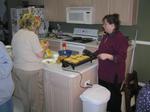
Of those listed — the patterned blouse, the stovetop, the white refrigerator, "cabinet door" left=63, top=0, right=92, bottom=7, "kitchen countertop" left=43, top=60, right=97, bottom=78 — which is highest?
"cabinet door" left=63, top=0, right=92, bottom=7

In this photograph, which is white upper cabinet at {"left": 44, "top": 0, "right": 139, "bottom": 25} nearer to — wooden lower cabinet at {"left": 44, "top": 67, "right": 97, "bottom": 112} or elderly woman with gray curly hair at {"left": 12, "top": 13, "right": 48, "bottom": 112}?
wooden lower cabinet at {"left": 44, "top": 67, "right": 97, "bottom": 112}

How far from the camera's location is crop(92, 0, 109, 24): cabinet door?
3.22 meters

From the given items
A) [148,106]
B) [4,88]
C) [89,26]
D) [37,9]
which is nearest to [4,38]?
[37,9]

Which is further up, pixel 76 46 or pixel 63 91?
pixel 76 46

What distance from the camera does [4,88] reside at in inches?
68.8

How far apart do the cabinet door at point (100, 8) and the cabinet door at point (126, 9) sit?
0.09 m

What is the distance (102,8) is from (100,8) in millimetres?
41

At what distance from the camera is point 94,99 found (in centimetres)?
215

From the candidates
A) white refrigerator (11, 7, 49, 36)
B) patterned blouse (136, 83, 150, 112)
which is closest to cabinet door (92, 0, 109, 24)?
white refrigerator (11, 7, 49, 36)

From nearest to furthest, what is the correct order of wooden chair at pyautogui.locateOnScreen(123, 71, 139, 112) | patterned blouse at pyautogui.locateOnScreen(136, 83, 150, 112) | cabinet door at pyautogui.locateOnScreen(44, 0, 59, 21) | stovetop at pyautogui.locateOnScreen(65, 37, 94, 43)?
patterned blouse at pyautogui.locateOnScreen(136, 83, 150, 112) < wooden chair at pyautogui.locateOnScreen(123, 71, 139, 112) < stovetop at pyautogui.locateOnScreen(65, 37, 94, 43) < cabinet door at pyautogui.locateOnScreen(44, 0, 59, 21)

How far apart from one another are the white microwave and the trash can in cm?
154

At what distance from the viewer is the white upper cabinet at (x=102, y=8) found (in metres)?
3.03

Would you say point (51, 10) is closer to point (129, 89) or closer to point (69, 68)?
point (69, 68)

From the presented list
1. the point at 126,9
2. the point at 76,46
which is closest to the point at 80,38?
the point at 76,46
